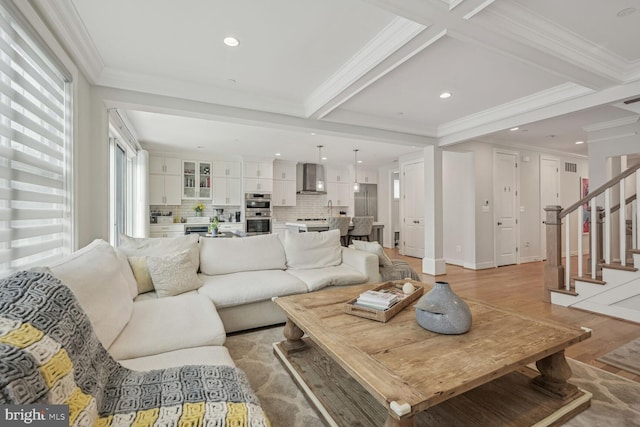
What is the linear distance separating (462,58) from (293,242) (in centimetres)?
243

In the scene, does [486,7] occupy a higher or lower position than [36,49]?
higher

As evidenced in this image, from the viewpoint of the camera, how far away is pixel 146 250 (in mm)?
2650

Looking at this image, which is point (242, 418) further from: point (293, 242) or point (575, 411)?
point (293, 242)

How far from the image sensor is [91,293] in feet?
4.59

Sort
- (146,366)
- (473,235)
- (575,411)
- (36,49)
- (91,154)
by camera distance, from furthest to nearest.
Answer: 1. (473,235)
2. (91,154)
3. (36,49)
4. (575,411)
5. (146,366)

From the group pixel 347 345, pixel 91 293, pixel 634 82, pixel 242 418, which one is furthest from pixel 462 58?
pixel 91 293

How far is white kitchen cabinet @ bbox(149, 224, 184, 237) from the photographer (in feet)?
20.9

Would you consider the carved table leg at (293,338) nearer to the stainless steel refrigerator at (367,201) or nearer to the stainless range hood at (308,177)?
the stainless range hood at (308,177)

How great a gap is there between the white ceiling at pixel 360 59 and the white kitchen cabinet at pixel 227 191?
2.71m

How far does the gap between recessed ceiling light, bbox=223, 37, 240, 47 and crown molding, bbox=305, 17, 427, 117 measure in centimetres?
97

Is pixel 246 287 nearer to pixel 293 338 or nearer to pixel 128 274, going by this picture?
pixel 293 338

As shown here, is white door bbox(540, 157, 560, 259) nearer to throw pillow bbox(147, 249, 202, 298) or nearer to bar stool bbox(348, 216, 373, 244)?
bar stool bbox(348, 216, 373, 244)

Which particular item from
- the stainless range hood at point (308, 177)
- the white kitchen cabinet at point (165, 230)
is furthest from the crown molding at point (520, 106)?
the white kitchen cabinet at point (165, 230)

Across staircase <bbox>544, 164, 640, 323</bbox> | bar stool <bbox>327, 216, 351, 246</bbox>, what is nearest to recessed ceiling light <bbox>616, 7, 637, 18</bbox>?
staircase <bbox>544, 164, 640, 323</bbox>
